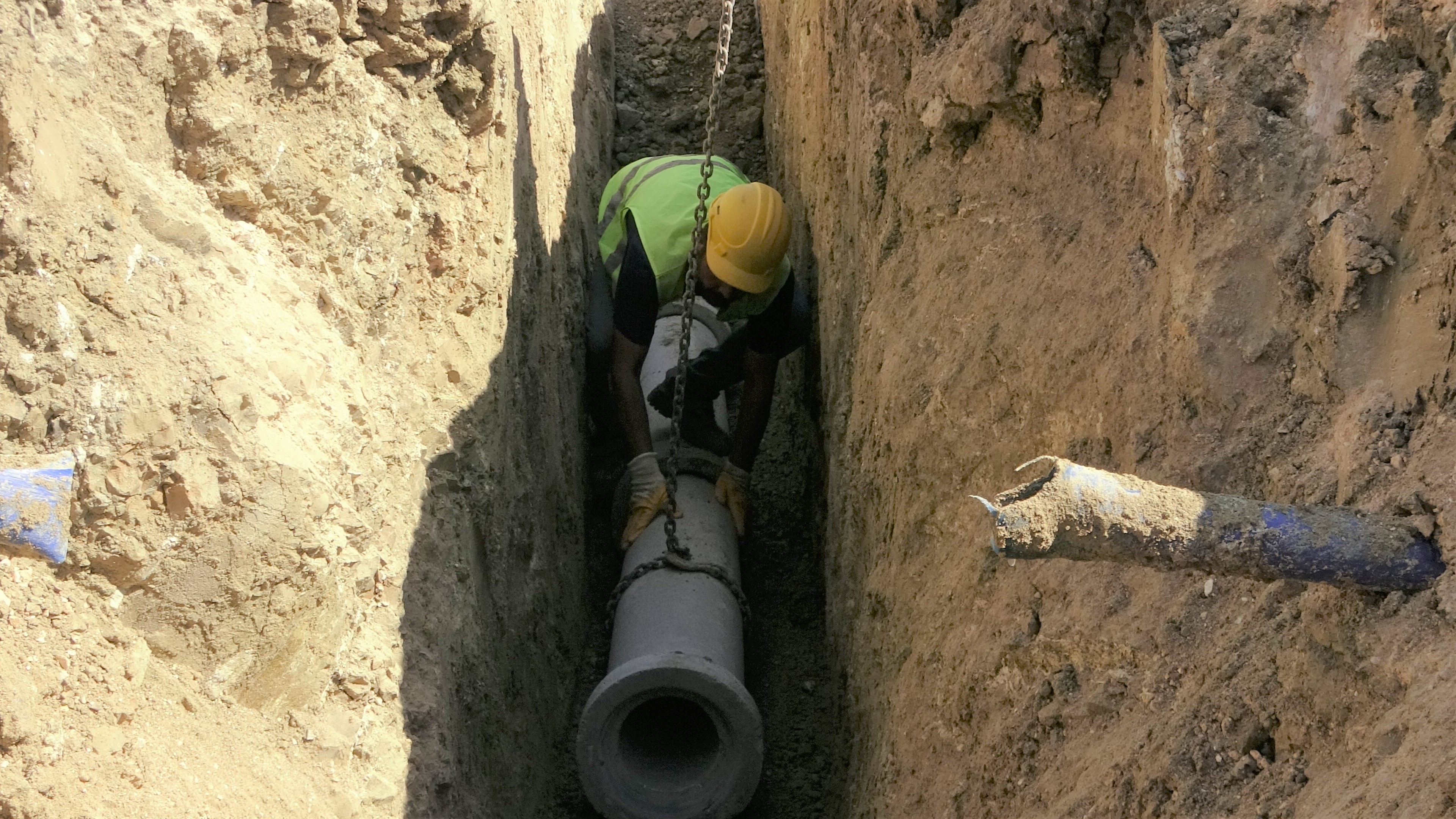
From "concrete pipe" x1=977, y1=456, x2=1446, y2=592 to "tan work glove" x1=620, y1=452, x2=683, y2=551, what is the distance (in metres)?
2.82

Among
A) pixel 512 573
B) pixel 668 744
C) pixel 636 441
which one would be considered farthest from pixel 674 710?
pixel 636 441

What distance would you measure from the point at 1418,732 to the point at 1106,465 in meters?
0.81

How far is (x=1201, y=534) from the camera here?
134 centimetres

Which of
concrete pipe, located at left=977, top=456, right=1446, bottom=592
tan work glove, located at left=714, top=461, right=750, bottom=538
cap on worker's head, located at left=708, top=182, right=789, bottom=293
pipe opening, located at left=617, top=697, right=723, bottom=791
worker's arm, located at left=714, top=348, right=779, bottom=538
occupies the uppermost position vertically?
cap on worker's head, located at left=708, top=182, right=789, bottom=293

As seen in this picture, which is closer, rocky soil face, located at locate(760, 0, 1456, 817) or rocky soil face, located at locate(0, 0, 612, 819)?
rocky soil face, located at locate(760, 0, 1456, 817)

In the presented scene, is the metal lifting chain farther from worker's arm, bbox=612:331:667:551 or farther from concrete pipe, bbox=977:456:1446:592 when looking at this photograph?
concrete pipe, bbox=977:456:1446:592

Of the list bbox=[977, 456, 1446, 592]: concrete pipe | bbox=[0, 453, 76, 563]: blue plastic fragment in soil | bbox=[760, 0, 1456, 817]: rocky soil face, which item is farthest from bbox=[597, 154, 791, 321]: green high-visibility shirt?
bbox=[977, 456, 1446, 592]: concrete pipe

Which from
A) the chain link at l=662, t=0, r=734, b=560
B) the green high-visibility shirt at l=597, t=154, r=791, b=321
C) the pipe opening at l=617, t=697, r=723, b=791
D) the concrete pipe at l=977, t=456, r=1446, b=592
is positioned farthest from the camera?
the green high-visibility shirt at l=597, t=154, r=791, b=321

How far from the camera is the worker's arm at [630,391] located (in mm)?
4270

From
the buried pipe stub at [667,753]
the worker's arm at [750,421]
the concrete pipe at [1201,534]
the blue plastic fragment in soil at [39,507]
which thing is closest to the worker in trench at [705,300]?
the worker's arm at [750,421]

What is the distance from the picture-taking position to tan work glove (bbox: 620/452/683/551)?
4156 millimetres

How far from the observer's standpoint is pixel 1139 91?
2.20 metres

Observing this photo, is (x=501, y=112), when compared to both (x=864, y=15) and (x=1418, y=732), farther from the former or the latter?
(x=1418, y=732)

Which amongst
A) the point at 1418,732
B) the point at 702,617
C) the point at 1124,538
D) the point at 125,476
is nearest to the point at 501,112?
the point at 702,617
